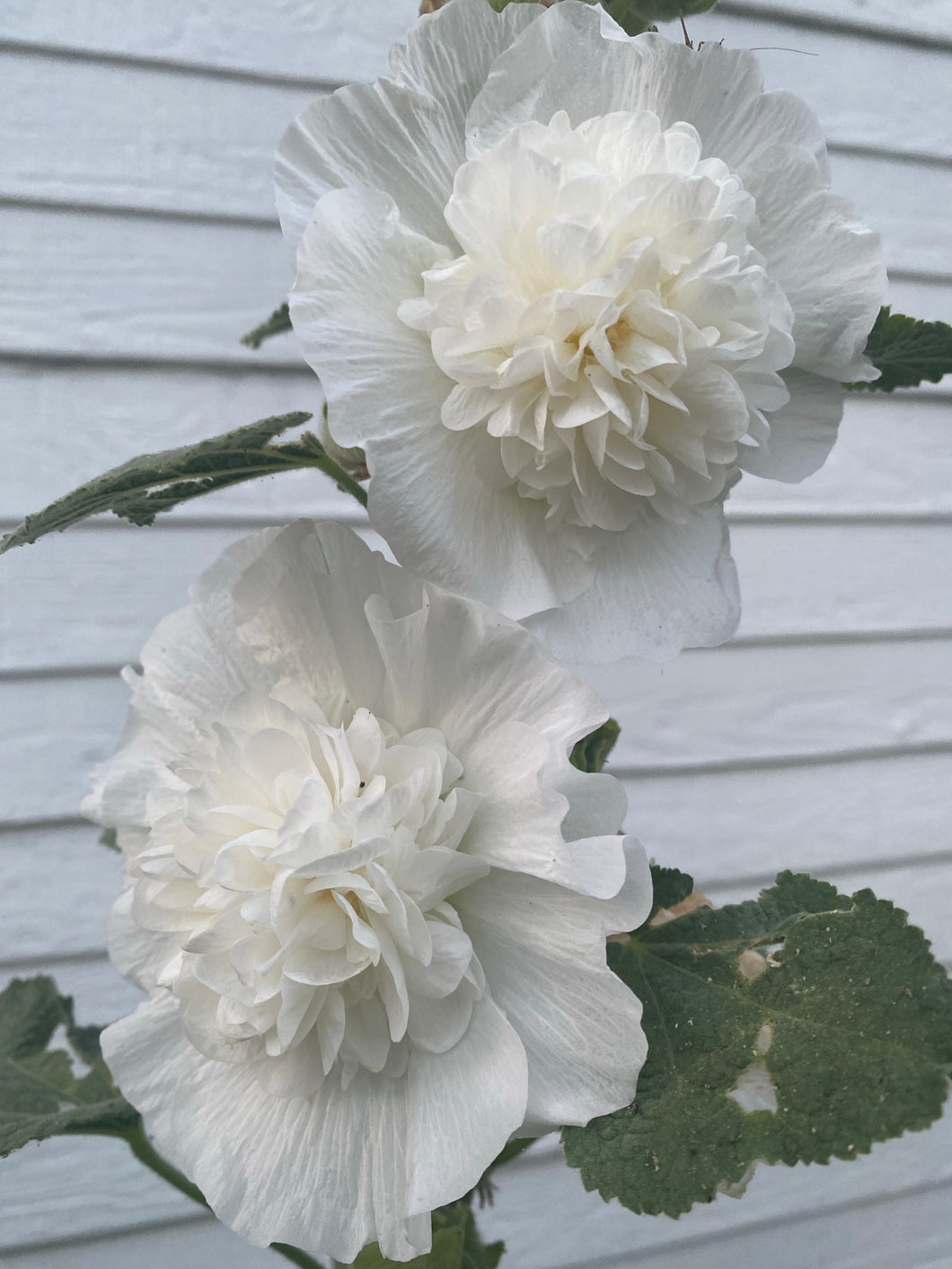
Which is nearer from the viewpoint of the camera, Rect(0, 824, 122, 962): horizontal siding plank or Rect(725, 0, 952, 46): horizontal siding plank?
Rect(0, 824, 122, 962): horizontal siding plank

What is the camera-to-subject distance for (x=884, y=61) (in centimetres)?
117

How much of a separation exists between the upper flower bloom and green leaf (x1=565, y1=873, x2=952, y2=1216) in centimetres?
12

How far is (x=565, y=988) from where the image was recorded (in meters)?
0.32

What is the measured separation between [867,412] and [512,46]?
39.3 inches

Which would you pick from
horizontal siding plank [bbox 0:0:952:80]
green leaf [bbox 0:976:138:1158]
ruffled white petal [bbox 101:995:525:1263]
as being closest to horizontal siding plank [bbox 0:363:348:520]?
horizontal siding plank [bbox 0:0:952:80]

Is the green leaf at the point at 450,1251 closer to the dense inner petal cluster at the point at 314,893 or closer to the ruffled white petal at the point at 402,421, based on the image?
the dense inner petal cluster at the point at 314,893

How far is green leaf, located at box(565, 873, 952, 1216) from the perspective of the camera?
0.31 m

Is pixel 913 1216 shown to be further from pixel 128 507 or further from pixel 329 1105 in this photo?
pixel 128 507

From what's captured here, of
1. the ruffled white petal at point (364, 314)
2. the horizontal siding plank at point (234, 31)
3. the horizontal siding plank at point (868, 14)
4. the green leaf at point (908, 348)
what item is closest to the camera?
the ruffled white petal at point (364, 314)

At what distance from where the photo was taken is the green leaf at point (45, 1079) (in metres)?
0.47

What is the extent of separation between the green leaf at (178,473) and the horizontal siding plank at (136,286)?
0.63m

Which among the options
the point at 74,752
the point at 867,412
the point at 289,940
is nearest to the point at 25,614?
the point at 74,752

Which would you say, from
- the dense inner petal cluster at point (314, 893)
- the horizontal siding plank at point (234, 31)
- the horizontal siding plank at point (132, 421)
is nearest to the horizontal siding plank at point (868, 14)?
the horizontal siding plank at point (234, 31)

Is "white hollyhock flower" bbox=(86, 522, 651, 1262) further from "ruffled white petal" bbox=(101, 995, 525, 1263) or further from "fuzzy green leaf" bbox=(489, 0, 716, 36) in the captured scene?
"fuzzy green leaf" bbox=(489, 0, 716, 36)
